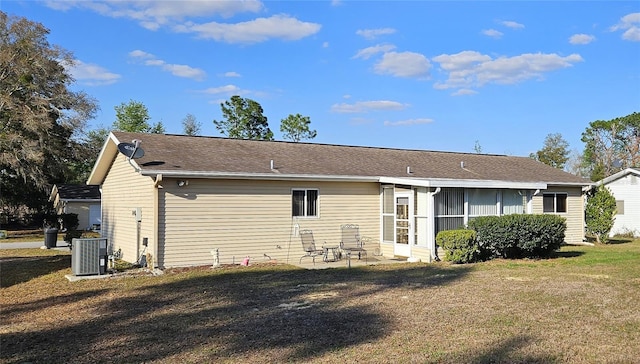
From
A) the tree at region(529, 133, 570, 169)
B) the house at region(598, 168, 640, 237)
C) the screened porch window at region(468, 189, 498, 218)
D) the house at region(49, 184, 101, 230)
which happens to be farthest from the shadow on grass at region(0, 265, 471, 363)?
the tree at region(529, 133, 570, 169)

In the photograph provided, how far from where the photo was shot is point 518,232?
47.6 ft

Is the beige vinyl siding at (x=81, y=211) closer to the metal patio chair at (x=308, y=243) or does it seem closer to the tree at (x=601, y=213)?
the metal patio chair at (x=308, y=243)

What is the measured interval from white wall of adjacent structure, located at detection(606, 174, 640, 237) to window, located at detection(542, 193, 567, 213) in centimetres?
716

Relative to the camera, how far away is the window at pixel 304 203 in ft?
50.8

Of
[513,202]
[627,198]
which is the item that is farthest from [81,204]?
[627,198]

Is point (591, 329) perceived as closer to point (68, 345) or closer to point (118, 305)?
point (68, 345)

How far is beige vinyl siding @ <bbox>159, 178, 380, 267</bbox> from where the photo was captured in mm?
13539

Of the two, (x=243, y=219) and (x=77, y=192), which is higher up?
Answer: (x=77, y=192)

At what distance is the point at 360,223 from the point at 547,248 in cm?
550

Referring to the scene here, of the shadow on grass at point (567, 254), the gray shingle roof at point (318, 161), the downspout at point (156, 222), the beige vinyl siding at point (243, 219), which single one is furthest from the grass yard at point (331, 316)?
the gray shingle roof at point (318, 161)

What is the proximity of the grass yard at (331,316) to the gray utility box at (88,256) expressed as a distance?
0.52 m

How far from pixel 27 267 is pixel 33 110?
796 inches

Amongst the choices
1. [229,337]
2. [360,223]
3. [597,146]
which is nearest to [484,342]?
[229,337]

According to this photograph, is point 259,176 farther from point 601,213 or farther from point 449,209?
point 601,213
